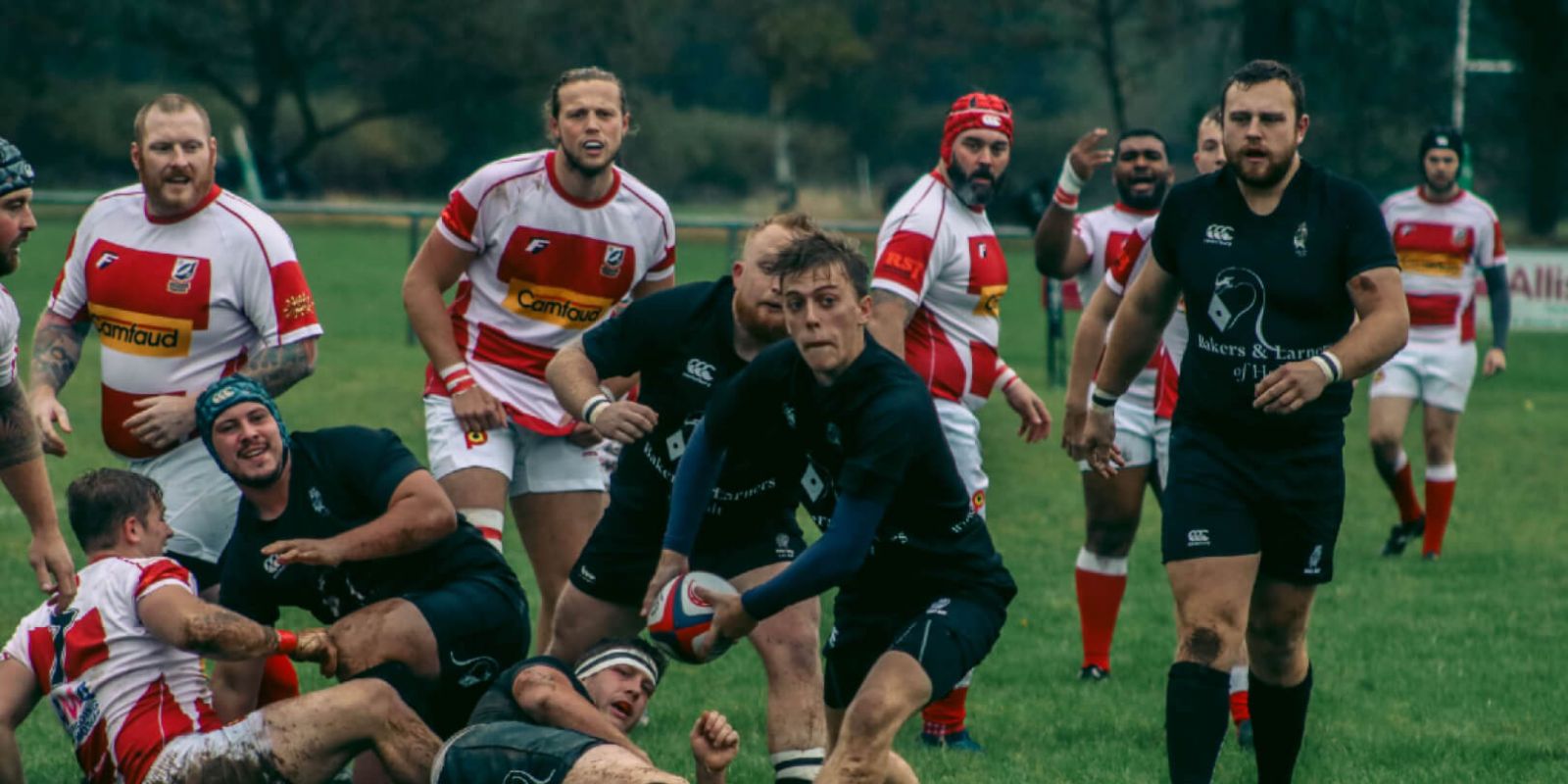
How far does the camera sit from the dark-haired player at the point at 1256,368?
563 cm

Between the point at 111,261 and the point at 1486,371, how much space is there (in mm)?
8039

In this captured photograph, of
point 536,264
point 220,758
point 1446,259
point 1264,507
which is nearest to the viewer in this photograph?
point 220,758

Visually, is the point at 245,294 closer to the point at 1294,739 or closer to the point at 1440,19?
the point at 1294,739

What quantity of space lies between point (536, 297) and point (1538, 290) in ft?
60.4

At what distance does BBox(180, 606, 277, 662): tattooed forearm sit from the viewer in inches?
212

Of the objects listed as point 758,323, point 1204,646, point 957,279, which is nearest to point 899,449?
point 758,323

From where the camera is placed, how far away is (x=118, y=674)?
18.2 ft

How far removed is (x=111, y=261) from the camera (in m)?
6.62

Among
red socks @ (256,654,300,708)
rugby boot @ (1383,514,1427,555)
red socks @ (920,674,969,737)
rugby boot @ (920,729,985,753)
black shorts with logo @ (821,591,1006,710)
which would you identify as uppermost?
black shorts with logo @ (821,591,1006,710)

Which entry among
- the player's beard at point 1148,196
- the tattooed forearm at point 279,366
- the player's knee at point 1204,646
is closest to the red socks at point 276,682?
the tattooed forearm at point 279,366

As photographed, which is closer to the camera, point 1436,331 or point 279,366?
point 279,366

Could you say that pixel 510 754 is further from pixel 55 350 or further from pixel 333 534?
pixel 55 350

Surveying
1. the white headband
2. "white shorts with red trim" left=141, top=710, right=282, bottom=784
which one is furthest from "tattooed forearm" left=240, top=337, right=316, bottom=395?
the white headband

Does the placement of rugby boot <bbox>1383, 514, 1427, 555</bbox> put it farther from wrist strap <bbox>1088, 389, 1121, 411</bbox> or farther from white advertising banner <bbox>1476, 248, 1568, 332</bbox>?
white advertising banner <bbox>1476, 248, 1568, 332</bbox>
